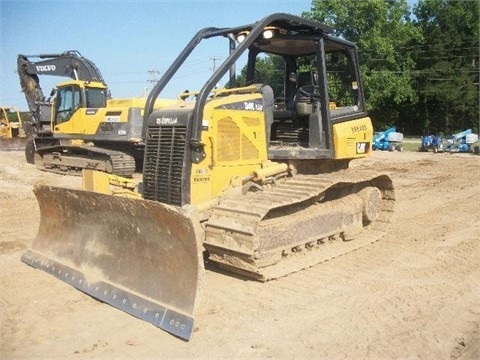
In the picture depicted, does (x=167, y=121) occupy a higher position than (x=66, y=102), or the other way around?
(x=66, y=102)

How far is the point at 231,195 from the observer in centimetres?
546

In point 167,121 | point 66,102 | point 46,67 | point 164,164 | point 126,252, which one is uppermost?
point 46,67

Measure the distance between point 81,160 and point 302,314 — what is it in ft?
36.2

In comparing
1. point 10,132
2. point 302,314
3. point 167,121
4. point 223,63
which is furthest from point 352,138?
point 10,132

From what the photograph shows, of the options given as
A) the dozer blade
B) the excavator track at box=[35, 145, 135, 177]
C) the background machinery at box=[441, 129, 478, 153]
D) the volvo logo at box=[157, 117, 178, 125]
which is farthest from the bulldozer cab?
the background machinery at box=[441, 129, 478, 153]

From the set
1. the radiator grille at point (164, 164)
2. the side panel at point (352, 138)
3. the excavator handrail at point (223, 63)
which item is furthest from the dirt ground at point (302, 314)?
the excavator handrail at point (223, 63)

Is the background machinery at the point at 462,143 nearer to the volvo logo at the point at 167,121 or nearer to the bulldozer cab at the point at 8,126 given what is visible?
the bulldozer cab at the point at 8,126

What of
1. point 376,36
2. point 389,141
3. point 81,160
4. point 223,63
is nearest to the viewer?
point 223,63

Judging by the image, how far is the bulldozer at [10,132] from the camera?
20344 mm

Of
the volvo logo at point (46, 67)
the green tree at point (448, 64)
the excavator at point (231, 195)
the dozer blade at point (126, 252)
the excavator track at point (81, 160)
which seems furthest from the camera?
the green tree at point (448, 64)

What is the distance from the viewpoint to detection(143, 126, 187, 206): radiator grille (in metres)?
5.20

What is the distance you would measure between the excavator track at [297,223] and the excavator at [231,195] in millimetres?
16

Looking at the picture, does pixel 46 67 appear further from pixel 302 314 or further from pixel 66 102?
pixel 302 314

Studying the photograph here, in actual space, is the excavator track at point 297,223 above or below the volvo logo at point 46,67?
below
